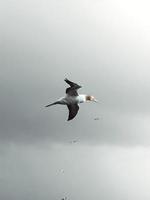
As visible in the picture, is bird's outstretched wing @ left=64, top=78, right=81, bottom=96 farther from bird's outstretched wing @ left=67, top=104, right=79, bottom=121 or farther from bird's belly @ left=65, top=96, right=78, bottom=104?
bird's outstretched wing @ left=67, top=104, right=79, bottom=121

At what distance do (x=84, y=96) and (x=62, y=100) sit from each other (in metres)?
8.08

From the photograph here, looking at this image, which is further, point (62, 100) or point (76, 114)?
point (76, 114)

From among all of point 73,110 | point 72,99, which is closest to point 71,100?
point 72,99

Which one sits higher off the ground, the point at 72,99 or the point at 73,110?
the point at 72,99

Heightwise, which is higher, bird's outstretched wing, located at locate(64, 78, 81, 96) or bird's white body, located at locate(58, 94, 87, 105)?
bird's outstretched wing, located at locate(64, 78, 81, 96)

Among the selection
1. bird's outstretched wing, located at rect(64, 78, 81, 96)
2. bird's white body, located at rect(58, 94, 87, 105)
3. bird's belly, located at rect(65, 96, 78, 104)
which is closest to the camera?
bird's white body, located at rect(58, 94, 87, 105)

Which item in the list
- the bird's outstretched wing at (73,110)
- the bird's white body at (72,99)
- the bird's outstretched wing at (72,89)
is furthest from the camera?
the bird's outstretched wing at (73,110)

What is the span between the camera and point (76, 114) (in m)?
166

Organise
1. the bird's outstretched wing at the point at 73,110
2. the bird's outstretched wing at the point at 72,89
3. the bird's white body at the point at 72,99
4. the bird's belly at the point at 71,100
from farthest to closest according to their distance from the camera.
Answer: the bird's outstretched wing at the point at 73,110, the bird's outstretched wing at the point at 72,89, the bird's belly at the point at 71,100, the bird's white body at the point at 72,99

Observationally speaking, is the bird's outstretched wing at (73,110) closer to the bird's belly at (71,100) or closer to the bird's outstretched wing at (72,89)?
the bird's belly at (71,100)

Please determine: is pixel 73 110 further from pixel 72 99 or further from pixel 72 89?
pixel 72 89

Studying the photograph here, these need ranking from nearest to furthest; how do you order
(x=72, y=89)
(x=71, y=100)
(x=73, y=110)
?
1. (x=71, y=100)
2. (x=72, y=89)
3. (x=73, y=110)

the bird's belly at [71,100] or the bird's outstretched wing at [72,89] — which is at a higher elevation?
the bird's outstretched wing at [72,89]

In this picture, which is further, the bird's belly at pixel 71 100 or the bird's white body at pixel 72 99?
the bird's belly at pixel 71 100
